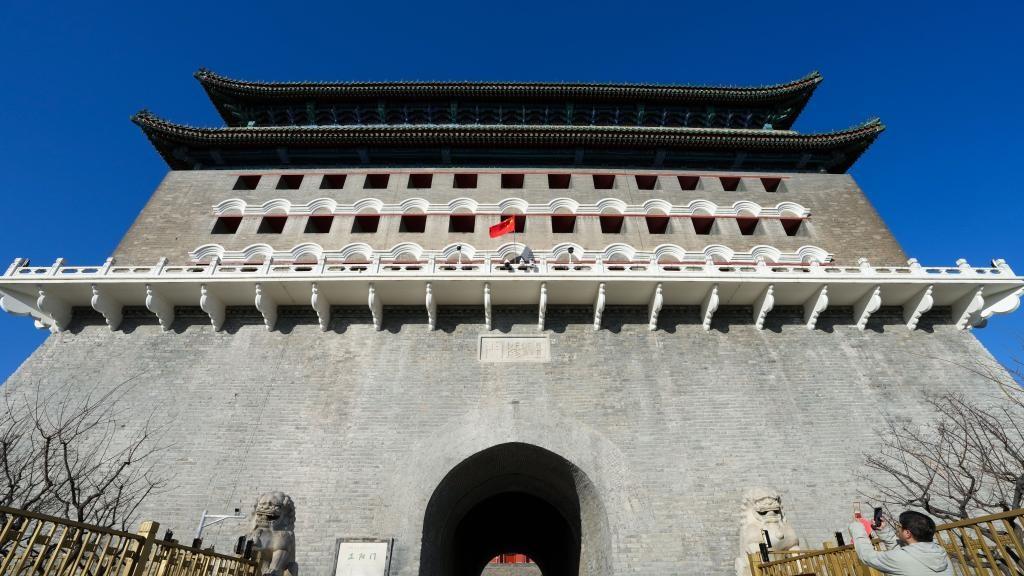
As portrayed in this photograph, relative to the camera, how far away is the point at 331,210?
18312 millimetres

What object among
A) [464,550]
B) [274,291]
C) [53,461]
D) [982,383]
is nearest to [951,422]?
[982,383]

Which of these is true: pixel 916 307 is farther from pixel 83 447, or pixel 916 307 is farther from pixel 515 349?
pixel 83 447

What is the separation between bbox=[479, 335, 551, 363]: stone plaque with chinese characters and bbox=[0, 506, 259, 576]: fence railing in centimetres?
760

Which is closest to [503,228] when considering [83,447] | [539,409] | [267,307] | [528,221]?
[528,221]

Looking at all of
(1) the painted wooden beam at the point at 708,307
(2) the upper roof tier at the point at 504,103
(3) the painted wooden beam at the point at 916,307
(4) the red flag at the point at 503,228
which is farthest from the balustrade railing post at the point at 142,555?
(2) the upper roof tier at the point at 504,103

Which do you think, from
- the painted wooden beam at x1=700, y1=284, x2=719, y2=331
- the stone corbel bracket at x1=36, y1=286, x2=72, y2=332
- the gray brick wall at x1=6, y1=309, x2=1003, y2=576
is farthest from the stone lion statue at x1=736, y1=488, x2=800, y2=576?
A: the stone corbel bracket at x1=36, y1=286, x2=72, y2=332

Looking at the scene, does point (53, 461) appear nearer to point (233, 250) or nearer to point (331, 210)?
point (233, 250)

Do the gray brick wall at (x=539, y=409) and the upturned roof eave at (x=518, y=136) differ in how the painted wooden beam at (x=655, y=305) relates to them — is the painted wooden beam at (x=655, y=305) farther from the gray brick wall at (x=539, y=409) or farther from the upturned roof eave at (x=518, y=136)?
the upturned roof eave at (x=518, y=136)

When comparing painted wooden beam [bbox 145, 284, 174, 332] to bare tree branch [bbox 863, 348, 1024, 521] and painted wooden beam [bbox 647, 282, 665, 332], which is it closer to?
painted wooden beam [bbox 647, 282, 665, 332]

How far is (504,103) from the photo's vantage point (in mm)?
23953

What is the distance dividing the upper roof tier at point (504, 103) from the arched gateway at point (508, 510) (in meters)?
16.3

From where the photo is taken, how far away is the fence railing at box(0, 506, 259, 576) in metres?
4.27

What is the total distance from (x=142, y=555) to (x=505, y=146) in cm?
1771

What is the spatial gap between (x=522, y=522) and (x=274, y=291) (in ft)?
40.5
